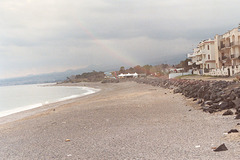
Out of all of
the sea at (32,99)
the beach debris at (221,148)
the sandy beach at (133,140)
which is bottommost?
the sea at (32,99)

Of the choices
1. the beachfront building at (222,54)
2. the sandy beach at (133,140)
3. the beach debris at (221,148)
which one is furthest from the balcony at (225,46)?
the beach debris at (221,148)

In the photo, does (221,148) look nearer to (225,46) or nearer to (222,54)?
(225,46)

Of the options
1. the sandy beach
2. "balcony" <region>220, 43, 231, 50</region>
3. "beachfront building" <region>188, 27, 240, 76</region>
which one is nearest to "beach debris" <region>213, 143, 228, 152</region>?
the sandy beach

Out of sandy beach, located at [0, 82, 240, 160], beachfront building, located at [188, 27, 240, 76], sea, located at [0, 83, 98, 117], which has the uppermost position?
beachfront building, located at [188, 27, 240, 76]

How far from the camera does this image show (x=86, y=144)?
725 cm

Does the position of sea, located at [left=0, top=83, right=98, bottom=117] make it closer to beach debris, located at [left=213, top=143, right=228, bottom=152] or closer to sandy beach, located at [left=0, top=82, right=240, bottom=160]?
sandy beach, located at [left=0, top=82, right=240, bottom=160]

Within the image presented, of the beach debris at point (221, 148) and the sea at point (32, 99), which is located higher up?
the beach debris at point (221, 148)

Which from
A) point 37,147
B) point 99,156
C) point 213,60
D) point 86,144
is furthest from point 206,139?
point 213,60

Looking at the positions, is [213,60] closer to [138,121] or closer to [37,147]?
[138,121]

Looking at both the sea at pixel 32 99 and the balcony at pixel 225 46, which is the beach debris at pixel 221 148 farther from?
the balcony at pixel 225 46

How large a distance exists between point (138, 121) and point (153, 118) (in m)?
0.76

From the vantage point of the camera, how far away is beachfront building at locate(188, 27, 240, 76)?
3975 centimetres

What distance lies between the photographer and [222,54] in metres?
51.0

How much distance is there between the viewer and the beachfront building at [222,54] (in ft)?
130
